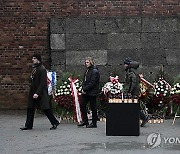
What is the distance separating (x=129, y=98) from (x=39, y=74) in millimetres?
2366

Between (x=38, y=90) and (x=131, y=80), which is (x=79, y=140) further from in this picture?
(x=131, y=80)

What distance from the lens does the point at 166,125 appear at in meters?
12.0

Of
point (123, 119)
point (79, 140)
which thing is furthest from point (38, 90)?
point (123, 119)

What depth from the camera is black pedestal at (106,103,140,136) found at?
10.1 metres

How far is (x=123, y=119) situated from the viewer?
33.3 ft

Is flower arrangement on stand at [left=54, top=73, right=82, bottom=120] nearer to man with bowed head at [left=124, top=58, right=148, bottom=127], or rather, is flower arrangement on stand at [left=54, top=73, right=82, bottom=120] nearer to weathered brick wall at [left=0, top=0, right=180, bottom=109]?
man with bowed head at [left=124, top=58, right=148, bottom=127]

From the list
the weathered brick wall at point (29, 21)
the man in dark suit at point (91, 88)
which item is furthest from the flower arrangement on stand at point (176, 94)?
the weathered brick wall at point (29, 21)

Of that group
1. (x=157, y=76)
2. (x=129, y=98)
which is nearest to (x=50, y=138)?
(x=129, y=98)

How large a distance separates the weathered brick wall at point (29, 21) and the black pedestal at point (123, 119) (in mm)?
5334

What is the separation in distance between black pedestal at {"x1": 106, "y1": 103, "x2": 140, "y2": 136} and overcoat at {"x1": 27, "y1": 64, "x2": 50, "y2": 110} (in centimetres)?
177

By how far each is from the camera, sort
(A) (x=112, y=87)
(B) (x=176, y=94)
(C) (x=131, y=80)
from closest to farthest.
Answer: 1. (C) (x=131, y=80)
2. (B) (x=176, y=94)
3. (A) (x=112, y=87)

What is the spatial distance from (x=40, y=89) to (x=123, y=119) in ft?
7.22

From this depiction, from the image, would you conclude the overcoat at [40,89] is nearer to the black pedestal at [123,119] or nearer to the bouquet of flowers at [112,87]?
the black pedestal at [123,119]

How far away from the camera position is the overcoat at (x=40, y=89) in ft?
36.2
